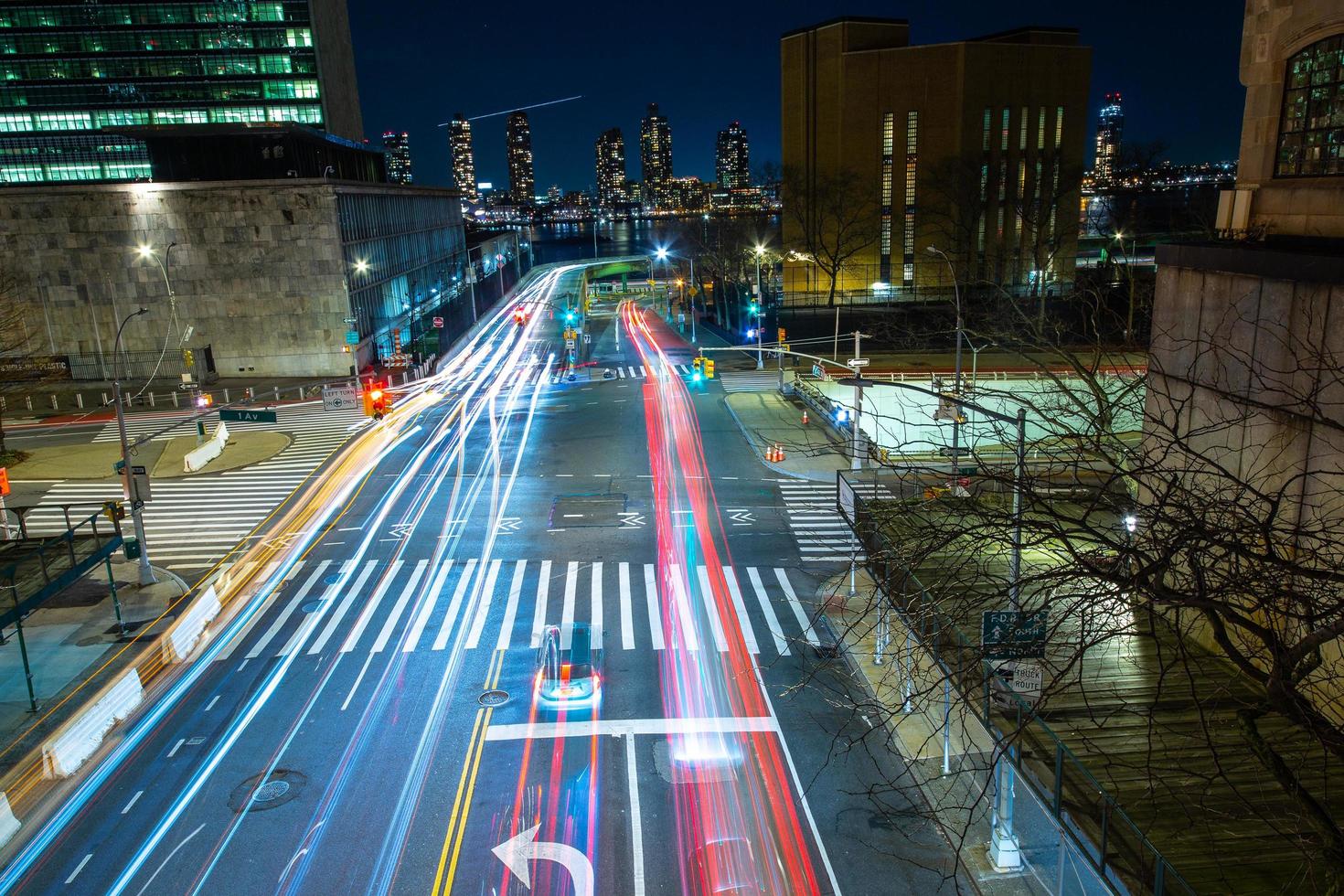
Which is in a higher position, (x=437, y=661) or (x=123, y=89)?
(x=123, y=89)

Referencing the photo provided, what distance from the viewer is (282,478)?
3556 centimetres

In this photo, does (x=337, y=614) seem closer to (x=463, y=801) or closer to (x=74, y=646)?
(x=74, y=646)

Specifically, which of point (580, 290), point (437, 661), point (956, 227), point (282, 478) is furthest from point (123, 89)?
point (437, 661)

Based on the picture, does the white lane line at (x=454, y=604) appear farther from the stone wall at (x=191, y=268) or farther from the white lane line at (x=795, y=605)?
the stone wall at (x=191, y=268)

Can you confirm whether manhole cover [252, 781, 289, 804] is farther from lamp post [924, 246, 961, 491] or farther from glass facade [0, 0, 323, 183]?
glass facade [0, 0, 323, 183]

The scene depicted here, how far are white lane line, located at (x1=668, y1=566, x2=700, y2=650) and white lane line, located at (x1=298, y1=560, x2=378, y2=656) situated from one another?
866 centimetres

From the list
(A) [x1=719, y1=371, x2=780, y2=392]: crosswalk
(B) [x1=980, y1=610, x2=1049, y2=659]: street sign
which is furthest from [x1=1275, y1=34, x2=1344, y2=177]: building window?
(A) [x1=719, y1=371, x2=780, y2=392]: crosswalk

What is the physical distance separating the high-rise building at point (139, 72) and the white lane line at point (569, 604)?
293 ft

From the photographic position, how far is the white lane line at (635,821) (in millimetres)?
12727

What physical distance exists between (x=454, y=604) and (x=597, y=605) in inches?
153

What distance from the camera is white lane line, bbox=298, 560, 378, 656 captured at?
20.6 m

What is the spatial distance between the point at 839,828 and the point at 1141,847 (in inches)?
240

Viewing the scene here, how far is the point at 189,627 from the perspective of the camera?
20781 millimetres

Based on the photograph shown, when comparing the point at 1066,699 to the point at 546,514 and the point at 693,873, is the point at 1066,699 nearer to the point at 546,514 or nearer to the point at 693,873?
the point at 693,873
